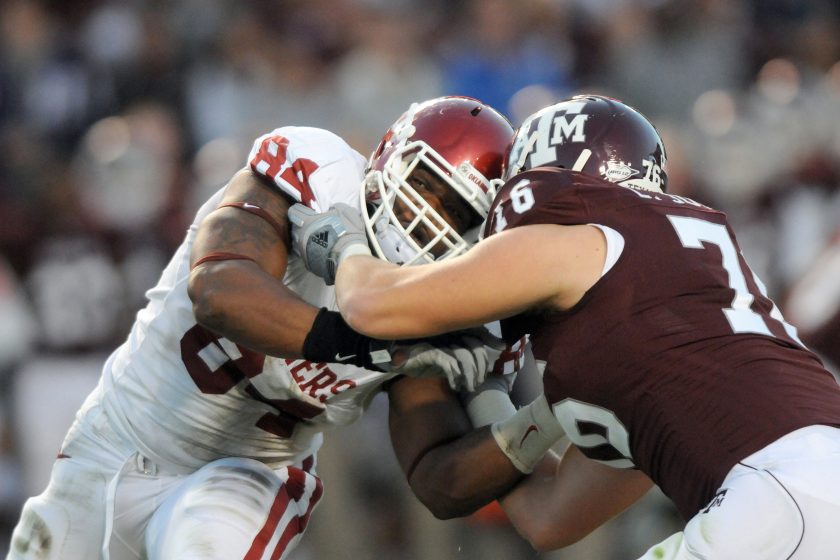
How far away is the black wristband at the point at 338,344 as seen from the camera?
10.4ft

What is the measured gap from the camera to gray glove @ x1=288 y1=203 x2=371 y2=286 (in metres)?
3.26

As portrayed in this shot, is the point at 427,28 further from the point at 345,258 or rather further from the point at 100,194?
the point at 345,258

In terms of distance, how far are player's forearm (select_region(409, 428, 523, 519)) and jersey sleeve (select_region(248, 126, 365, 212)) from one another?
2.54 ft

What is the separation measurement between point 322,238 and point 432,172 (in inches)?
15.2

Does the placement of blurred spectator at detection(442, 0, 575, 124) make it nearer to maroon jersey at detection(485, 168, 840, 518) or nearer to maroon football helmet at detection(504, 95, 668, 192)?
maroon football helmet at detection(504, 95, 668, 192)

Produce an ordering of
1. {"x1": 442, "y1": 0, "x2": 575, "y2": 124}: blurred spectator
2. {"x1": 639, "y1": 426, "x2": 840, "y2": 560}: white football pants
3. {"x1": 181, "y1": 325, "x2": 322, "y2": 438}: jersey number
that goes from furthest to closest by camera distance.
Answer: {"x1": 442, "y1": 0, "x2": 575, "y2": 124}: blurred spectator, {"x1": 181, "y1": 325, "x2": 322, "y2": 438}: jersey number, {"x1": 639, "y1": 426, "x2": 840, "y2": 560}: white football pants

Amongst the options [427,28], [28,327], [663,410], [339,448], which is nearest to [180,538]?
[663,410]

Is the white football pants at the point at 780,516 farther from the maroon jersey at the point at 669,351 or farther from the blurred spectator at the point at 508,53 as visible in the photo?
the blurred spectator at the point at 508,53

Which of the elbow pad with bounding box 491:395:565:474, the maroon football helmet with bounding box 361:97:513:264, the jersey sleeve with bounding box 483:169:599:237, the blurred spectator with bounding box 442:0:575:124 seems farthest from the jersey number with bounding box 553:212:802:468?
the blurred spectator with bounding box 442:0:575:124

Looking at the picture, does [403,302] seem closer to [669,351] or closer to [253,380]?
[669,351]

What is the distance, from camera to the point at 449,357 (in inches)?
127

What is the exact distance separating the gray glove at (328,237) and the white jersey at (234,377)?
15 cm

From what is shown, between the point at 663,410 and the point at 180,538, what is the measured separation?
1453 mm

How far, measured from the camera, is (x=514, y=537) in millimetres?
6566
